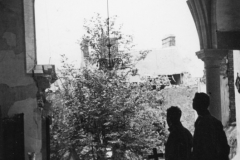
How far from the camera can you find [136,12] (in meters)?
20.7

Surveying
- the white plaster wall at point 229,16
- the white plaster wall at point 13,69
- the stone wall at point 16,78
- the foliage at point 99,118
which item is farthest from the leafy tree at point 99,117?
the white plaster wall at point 229,16

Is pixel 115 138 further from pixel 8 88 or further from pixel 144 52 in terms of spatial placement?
pixel 8 88

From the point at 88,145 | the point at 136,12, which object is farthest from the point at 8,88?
the point at 136,12

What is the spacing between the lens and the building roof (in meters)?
21.0

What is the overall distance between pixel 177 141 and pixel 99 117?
11023 millimetres

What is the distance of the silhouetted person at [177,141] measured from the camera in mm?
3188

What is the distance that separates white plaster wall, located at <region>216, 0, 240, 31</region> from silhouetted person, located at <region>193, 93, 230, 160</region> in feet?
4.47

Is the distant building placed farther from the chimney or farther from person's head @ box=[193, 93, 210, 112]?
person's head @ box=[193, 93, 210, 112]

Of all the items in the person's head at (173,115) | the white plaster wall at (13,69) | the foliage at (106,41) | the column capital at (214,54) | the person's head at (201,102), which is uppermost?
the foliage at (106,41)

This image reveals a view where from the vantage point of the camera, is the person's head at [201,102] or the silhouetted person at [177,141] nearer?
the person's head at [201,102]

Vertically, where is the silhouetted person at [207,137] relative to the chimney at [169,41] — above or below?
below

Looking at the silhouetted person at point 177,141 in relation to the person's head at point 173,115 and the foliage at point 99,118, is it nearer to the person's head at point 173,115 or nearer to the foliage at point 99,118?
the person's head at point 173,115

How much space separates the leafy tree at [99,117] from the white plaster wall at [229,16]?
9561 millimetres

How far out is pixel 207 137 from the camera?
2918 mm
